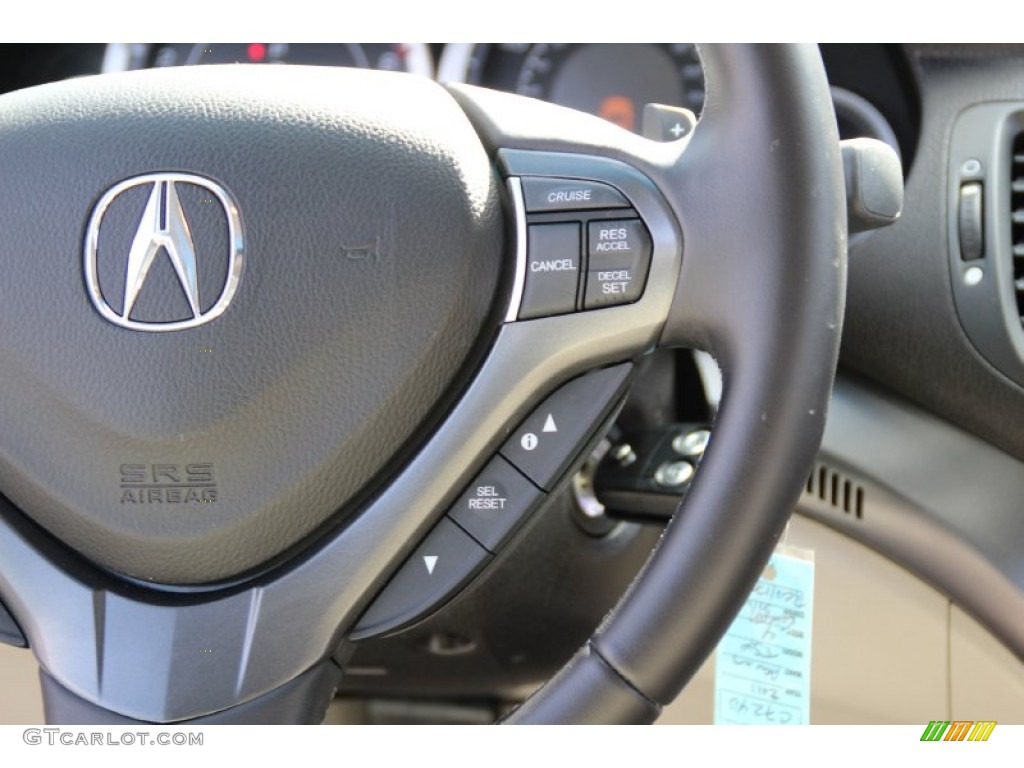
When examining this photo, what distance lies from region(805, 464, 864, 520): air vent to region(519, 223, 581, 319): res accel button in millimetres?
454

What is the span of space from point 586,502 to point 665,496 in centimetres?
16

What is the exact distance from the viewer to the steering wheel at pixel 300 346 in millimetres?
790

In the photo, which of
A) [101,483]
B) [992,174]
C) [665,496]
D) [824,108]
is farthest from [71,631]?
[992,174]

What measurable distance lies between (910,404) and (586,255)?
50cm

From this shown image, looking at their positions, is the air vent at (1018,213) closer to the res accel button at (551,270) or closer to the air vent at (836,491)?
the air vent at (836,491)

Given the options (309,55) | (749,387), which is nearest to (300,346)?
(749,387)

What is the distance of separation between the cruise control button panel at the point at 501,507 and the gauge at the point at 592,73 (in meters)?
0.95

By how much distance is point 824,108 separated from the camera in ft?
2.48

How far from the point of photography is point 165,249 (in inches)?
31.2

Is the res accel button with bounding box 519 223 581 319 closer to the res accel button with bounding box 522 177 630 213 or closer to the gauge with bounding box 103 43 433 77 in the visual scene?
the res accel button with bounding box 522 177 630 213

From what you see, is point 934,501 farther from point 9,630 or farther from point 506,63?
point 506,63

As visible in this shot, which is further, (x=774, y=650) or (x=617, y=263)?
(x=774, y=650)

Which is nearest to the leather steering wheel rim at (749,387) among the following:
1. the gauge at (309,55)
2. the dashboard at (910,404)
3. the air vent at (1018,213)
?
the dashboard at (910,404)

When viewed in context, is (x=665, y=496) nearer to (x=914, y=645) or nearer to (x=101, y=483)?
(x=914, y=645)
